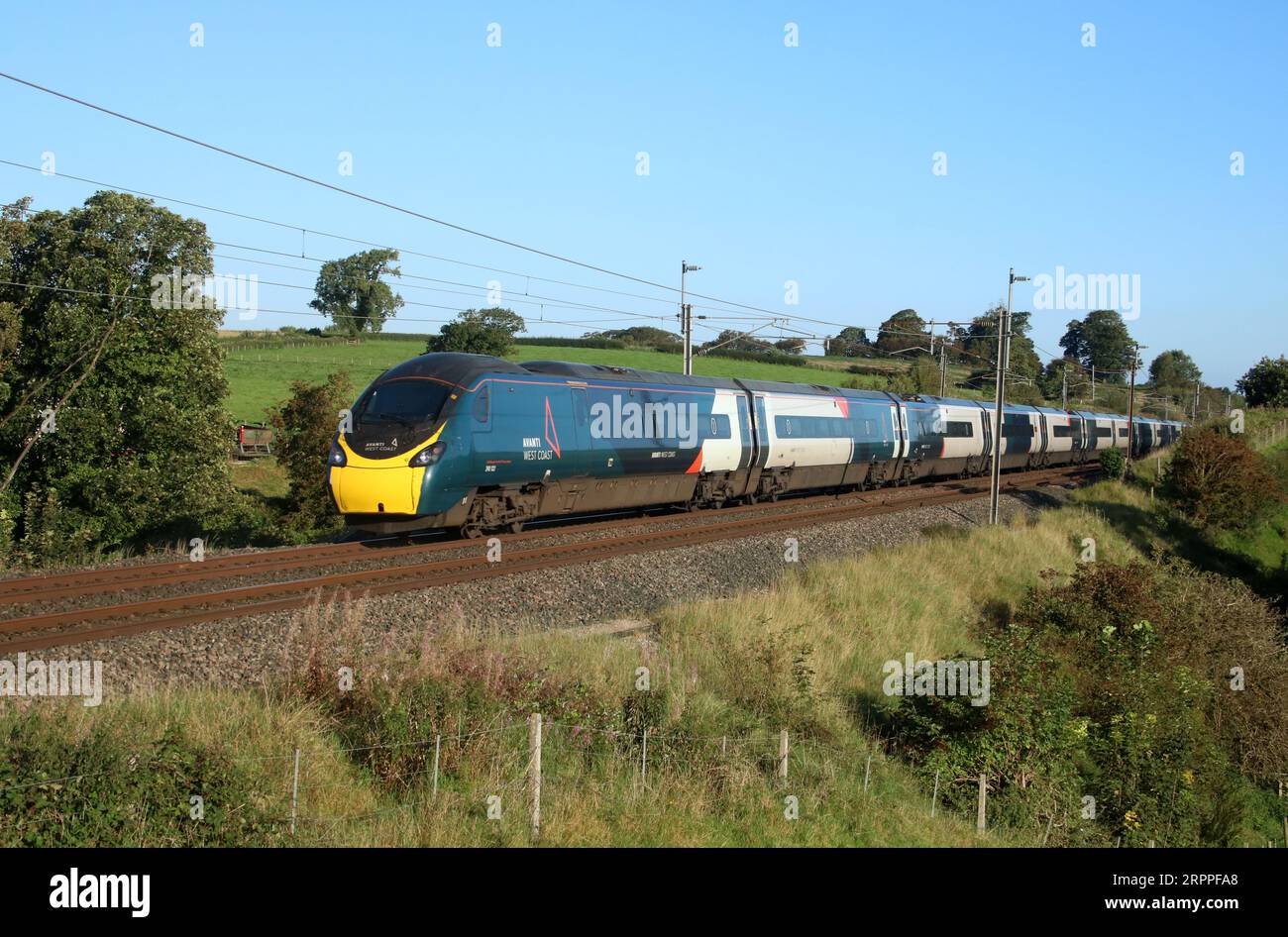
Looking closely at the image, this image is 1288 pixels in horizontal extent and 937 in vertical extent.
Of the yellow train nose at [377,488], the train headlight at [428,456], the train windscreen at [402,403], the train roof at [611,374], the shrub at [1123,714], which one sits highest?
the train roof at [611,374]

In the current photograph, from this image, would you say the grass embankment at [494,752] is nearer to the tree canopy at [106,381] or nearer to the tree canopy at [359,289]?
the tree canopy at [106,381]

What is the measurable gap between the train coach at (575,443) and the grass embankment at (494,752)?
5.13m

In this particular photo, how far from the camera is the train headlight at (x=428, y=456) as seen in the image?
16406 millimetres

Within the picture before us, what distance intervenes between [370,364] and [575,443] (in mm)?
53668

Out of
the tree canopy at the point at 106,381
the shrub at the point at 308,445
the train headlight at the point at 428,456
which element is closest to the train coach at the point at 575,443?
the train headlight at the point at 428,456

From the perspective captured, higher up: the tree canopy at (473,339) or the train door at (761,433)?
the tree canopy at (473,339)

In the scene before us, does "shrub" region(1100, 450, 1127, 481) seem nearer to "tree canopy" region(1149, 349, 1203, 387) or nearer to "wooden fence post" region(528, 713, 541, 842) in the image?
"wooden fence post" region(528, 713, 541, 842)

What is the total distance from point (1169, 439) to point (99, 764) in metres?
78.6

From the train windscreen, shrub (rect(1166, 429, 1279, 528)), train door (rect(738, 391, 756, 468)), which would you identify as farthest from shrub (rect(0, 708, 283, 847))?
shrub (rect(1166, 429, 1279, 528))

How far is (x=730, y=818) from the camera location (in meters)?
8.32

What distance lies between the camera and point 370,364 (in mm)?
70312
